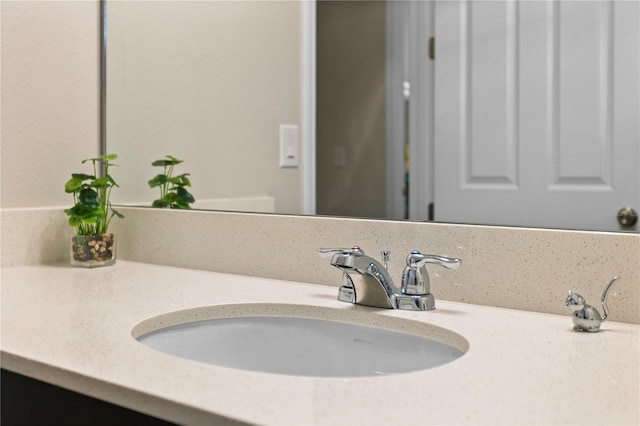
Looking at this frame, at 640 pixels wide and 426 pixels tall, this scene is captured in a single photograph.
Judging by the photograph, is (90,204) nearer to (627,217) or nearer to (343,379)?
(343,379)

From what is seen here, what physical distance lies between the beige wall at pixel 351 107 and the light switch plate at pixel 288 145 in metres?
0.07

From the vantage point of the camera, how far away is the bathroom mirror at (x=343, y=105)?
98cm

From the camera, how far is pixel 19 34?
1566 mm

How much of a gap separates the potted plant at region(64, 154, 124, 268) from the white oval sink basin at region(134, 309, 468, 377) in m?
0.53

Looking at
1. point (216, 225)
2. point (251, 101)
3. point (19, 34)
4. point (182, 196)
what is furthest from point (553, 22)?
point (19, 34)

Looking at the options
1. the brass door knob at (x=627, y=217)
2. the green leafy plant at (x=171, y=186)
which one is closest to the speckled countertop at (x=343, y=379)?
the brass door knob at (x=627, y=217)

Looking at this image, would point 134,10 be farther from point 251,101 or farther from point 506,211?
point 506,211

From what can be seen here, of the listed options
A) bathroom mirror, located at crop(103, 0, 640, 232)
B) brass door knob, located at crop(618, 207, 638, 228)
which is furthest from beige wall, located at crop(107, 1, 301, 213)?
brass door knob, located at crop(618, 207, 638, 228)

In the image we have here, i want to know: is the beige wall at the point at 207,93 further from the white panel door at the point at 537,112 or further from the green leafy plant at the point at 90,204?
the white panel door at the point at 537,112

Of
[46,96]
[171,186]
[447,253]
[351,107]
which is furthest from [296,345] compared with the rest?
[46,96]

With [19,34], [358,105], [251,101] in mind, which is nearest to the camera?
[358,105]

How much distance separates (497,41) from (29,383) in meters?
0.83

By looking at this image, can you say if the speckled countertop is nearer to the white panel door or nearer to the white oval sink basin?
the white oval sink basin

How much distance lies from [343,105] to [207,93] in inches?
17.8
